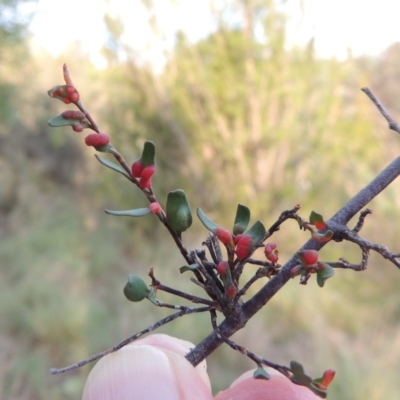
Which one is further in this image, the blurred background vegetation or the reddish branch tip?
the blurred background vegetation

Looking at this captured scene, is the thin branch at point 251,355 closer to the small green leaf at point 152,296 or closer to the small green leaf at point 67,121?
the small green leaf at point 152,296

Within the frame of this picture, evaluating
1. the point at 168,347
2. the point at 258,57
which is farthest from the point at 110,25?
the point at 168,347

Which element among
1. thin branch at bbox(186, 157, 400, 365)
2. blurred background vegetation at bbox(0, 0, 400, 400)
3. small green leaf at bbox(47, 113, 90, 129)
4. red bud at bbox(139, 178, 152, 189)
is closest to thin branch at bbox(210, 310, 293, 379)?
thin branch at bbox(186, 157, 400, 365)

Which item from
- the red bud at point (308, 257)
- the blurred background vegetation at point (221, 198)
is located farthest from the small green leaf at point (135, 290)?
the blurred background vegetation at point (221, 198)

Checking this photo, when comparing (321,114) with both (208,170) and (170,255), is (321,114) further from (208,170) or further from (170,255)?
(170,255)

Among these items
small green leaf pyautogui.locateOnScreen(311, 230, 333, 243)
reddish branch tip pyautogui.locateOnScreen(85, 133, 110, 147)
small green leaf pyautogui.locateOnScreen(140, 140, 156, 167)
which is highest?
reddish branch tip pyautogui.locateOnScreen(85, 133, 110, 147)

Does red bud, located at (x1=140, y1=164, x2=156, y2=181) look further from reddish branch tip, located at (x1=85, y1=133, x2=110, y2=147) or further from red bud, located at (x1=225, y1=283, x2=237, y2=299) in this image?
red bud, located at (x1=225, y1=283, x2=237, y2=299)
